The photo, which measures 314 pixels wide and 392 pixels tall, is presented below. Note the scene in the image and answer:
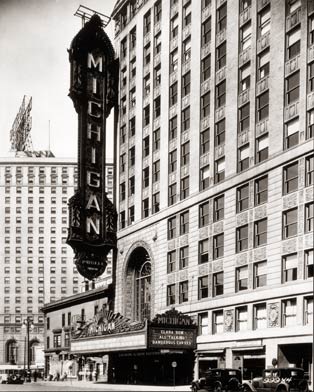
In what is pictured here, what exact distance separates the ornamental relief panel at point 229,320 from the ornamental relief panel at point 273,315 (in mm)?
4281

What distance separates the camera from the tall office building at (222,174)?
40.4 meters

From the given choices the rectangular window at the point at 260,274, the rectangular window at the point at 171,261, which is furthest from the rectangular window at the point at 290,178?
the rectangular window at the point at 171,261

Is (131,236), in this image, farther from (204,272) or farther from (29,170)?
(29,170)

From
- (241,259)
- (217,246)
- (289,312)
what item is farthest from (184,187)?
(289,312)

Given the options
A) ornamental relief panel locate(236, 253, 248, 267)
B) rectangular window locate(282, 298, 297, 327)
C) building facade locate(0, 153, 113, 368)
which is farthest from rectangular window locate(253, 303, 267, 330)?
building facade locate(0, 153, 113, 368)

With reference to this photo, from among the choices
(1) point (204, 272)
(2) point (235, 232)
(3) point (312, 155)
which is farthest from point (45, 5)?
(1) point (204, 272)

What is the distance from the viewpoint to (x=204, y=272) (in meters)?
48.9

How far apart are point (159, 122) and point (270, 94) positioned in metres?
15.4

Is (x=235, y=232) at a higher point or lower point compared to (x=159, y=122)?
lower

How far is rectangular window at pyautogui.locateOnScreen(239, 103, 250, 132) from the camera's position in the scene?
45594 millimetres

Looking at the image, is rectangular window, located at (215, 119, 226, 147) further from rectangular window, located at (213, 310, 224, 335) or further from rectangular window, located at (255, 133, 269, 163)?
rectangular window, located at (213, 310, 224, 335)

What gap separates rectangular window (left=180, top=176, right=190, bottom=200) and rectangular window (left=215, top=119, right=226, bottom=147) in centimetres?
455

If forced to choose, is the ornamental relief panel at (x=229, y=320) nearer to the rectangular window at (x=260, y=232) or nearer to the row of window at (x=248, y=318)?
the row of window at (x=248, y=318)

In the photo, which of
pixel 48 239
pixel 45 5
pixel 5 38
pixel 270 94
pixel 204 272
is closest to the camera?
pixel 45 5
